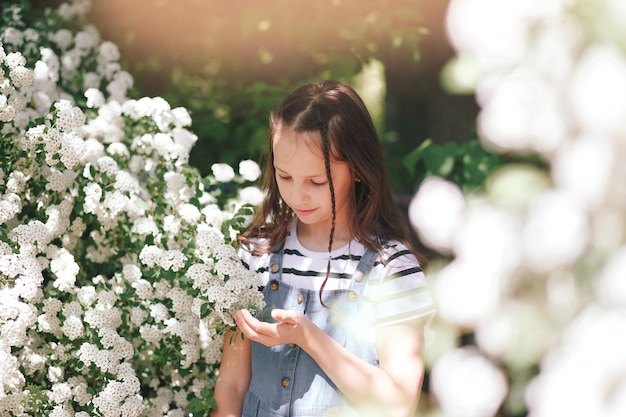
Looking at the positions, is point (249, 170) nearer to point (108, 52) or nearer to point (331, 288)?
point (331, 288)

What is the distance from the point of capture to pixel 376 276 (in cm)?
187

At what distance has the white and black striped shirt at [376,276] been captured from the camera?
1.82 metres

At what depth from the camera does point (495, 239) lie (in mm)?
482

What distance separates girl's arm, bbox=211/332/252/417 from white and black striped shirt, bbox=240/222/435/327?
186 millimetres

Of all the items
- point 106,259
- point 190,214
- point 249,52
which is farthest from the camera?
point 249,52

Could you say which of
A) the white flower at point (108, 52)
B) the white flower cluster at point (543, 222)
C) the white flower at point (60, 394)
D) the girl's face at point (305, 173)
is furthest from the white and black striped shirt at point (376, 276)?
the white flower cluster at point (543, 222)

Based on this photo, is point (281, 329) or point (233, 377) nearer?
point (281, 329)

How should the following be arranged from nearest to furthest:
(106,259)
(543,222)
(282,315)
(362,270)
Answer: (543,222), (282,315), (362,270), (106,259)

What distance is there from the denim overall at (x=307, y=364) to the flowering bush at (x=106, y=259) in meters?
0.15

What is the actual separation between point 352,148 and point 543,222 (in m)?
1.45

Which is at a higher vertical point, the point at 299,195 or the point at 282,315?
the point at 299,195

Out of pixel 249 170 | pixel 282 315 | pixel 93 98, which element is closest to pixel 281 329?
pixel 282 315

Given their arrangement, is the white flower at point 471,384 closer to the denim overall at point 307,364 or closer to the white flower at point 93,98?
the denim overall at point 307,364

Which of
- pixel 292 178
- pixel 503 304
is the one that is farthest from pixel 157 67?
pixel 503 304
